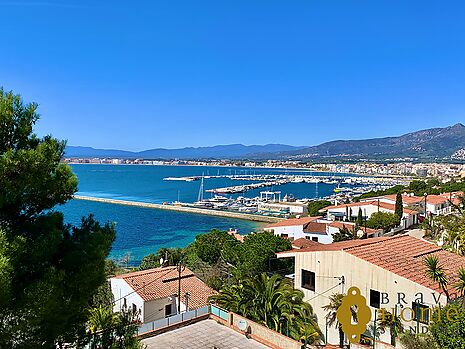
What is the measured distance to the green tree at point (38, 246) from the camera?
4.16 m

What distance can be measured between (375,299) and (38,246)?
36.0 feet

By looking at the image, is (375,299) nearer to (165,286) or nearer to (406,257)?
(406,257)

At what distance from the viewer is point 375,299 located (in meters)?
12.6

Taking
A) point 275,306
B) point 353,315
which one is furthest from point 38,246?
point 353,315

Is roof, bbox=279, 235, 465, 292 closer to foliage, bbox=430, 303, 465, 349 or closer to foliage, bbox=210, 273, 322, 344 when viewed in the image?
foliage, bbox=210, 273, 322, 344

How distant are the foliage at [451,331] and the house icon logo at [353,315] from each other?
400 centimetres

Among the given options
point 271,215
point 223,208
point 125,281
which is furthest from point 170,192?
point 125,281

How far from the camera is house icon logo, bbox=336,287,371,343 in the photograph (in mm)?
11578

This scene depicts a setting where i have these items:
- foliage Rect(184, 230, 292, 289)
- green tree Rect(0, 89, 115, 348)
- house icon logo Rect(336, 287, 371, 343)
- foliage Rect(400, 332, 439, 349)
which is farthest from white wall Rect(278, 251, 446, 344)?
green tree Rect(0, 89, 115, 348)

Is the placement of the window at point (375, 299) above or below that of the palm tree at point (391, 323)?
above

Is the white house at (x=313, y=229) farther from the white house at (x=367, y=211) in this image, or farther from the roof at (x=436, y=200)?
the roof at (x=436, y=200)

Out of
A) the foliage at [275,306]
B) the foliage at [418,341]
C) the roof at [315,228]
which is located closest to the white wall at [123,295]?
the foliage at [275,306]

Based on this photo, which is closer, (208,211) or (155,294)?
(155,294)

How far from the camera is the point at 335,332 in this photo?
43.4ft
